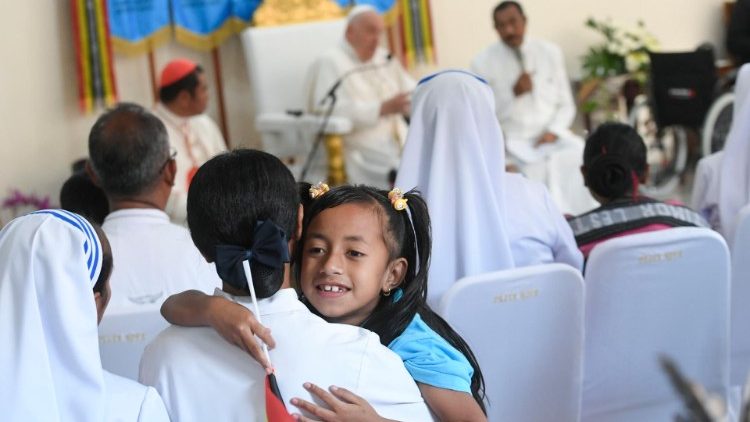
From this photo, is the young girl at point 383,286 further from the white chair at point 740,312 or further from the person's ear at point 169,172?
the white chair at point 740,312

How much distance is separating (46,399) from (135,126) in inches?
57.9

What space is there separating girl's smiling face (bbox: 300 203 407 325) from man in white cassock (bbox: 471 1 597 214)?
4.29 m

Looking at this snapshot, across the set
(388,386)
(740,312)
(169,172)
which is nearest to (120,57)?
(169,172)

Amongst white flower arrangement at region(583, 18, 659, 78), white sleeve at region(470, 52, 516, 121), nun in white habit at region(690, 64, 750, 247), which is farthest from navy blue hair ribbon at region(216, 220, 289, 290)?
white flower arrangement at region(583, 18, 659, 78)

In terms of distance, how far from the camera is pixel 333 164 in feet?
20.4

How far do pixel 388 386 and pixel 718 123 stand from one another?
19.5ft

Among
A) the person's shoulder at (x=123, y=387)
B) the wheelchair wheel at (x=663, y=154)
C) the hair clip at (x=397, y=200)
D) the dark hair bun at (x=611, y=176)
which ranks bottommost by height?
the wheelchair wheel at (x=663, y=154)

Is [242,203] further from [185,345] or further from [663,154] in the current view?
[663,154]

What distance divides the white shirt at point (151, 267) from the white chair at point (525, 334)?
0.65 m

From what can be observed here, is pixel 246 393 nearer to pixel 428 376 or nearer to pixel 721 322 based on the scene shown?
pixel 428 376

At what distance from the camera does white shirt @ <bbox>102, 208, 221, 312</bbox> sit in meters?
2.71

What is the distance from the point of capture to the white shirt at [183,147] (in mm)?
5133

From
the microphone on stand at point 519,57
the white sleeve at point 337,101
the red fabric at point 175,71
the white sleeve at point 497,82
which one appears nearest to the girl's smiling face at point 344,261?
the red fabric at point 175,71

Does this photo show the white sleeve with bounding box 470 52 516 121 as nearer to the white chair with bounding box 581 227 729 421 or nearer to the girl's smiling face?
the white chair with bounding box 581 227 729 421
